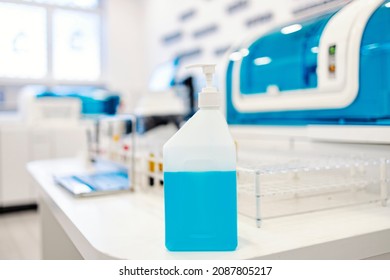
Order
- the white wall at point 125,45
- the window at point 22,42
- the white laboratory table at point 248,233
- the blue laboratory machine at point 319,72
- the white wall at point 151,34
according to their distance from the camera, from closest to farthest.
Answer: the white laboratory table at point 248,233, the blue laboratory machine at point 319,72, the white wall at point 151,34, the window at point 22,42, the white wall at point 125,45

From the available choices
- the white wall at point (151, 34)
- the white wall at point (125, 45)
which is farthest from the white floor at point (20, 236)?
the white wall at point (125, 45)

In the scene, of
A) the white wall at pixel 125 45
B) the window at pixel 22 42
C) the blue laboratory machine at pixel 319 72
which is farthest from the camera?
the white wall at pixel 125 45

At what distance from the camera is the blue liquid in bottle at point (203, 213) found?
0.56 m

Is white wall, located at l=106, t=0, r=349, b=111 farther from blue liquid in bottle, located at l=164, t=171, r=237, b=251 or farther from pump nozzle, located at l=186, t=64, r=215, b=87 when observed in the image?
blue liquid in bottle, located at l=164, t=171, r=237, b=251

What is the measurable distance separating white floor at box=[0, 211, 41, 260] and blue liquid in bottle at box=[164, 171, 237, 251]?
6.57ft

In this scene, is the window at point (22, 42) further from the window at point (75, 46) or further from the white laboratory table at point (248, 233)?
the white laboratory table at point (248, 233)

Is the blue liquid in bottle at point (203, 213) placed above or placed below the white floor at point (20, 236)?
above

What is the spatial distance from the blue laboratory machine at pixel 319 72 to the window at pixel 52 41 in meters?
2.83

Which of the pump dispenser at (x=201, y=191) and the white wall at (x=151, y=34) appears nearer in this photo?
the pump dispenser at (x=201, y=191)

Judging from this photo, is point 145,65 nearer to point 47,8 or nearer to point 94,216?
point 47,8

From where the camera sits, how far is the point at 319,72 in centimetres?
101

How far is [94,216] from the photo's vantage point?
77 centimetres

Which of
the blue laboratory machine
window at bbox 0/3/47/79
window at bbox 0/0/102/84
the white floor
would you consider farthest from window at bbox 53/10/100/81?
the blue laboratory machine

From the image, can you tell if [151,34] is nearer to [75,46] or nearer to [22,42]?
[75,46]
